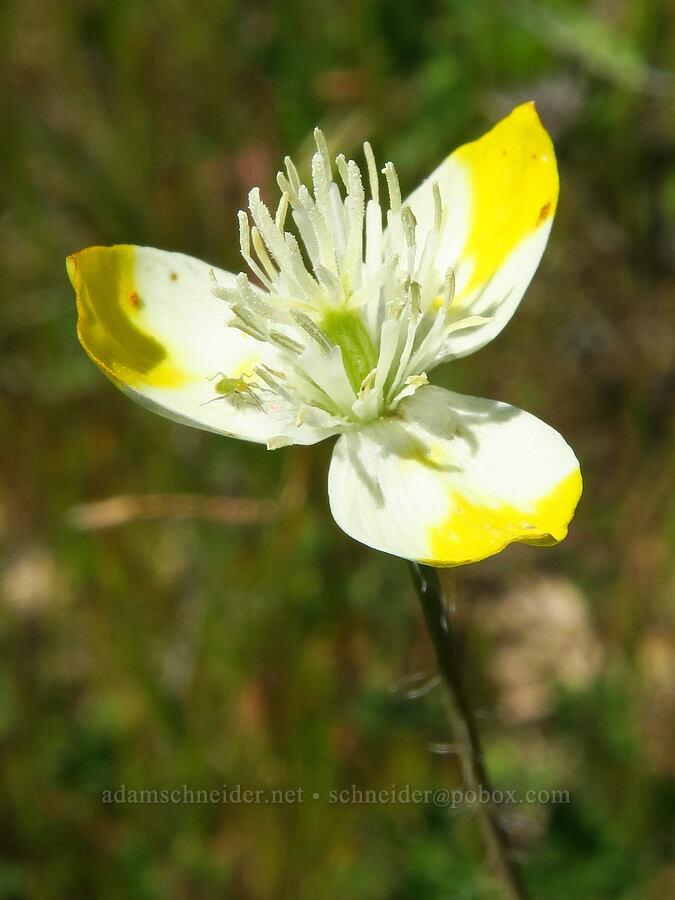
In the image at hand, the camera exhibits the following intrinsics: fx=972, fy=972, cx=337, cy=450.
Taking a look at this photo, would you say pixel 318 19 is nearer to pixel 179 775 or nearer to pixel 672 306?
pixel 672 306

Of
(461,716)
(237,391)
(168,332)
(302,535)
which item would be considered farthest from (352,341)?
(302,535)

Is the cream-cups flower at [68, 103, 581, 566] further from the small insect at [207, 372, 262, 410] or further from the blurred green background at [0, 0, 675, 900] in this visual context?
the blurred green background at [0, 0, 675, 900]

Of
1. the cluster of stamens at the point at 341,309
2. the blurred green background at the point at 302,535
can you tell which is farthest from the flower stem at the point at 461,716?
the blurred green background at the point at 302,535

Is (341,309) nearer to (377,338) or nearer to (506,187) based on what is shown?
(377,338)

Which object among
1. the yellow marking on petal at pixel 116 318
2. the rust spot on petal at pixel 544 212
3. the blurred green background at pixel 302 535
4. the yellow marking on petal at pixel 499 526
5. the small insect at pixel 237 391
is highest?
the rust spot on petal at pixel 544 212

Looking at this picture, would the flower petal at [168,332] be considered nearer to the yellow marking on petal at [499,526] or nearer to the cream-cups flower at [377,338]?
the cream-cups flower at [377,338]

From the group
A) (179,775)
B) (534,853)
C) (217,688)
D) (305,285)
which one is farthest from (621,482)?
(305,285)
